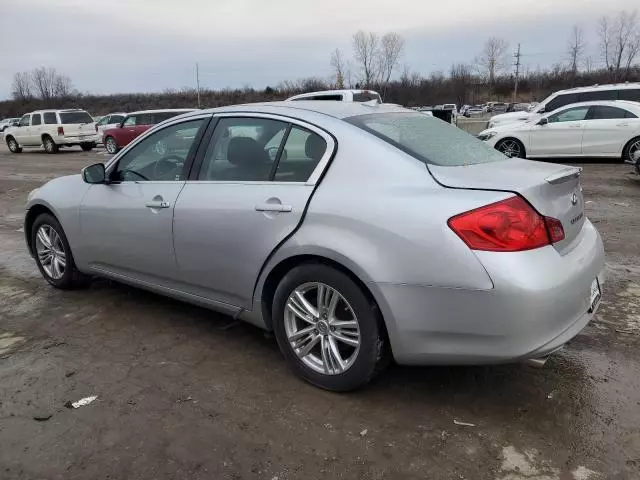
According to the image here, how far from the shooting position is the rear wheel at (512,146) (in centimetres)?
1434

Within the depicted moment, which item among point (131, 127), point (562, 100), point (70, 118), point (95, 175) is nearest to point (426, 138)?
point (95, 175)

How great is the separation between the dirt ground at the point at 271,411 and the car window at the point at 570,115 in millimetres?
10944

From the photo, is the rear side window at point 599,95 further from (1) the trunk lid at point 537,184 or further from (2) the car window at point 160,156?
(2) the car window at point 160,156

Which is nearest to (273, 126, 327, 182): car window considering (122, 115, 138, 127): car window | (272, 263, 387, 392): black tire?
(272, 263, 387, 392): black tire

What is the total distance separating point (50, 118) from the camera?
79.4 ft

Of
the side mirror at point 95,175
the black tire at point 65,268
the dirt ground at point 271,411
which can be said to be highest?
the side mirror at point 95,175

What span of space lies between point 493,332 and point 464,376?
31.7 inches

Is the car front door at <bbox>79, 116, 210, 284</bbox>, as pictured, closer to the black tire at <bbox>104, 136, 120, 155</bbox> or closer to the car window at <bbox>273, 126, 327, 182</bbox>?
the car window at <bbox>273, 126, 327, 182</bbox>

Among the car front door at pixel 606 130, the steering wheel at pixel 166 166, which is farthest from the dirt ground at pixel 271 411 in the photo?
the car front door at pixel 606 130

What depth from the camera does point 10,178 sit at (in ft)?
50.0

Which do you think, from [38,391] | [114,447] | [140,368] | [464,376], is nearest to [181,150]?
[140,368]

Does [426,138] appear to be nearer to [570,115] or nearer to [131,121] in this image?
[570,115]

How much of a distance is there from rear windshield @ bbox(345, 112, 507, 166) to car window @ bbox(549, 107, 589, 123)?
38.2 feet

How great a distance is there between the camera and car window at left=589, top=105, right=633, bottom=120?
13.4m
